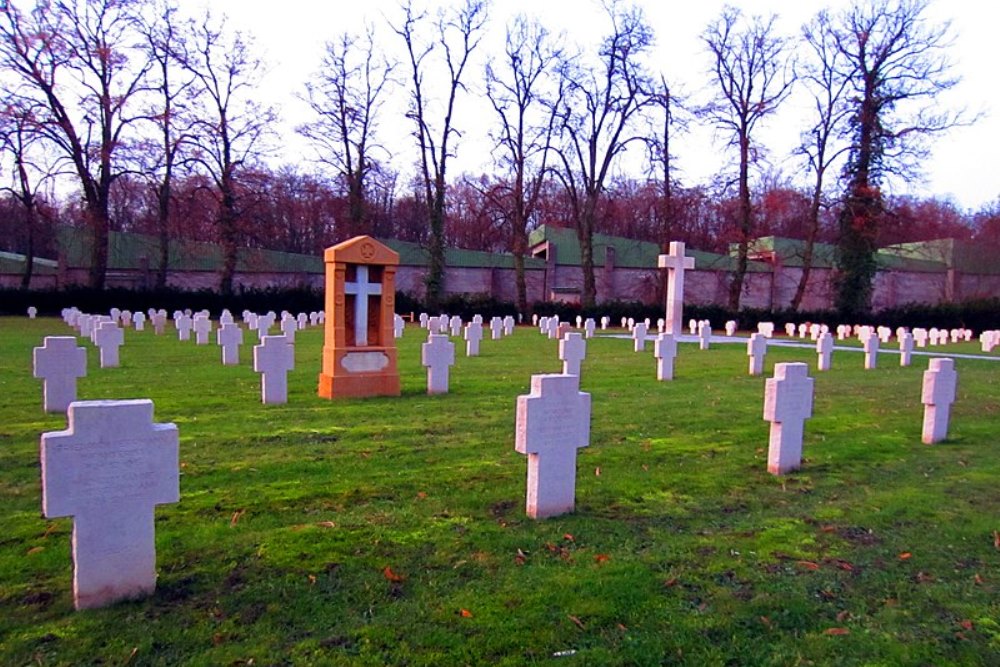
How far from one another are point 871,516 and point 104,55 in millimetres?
34875

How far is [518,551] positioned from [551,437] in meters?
0.89

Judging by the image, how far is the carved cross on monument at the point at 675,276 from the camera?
2612cm

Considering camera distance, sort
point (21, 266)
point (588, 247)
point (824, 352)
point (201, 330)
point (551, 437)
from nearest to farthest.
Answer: point (551, 437)
point (824, 352)
point (201, 330)
point (588, 247)
point (21, 266)

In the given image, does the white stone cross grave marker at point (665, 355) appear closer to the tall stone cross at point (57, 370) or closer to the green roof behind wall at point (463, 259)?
the tall stone cross at point (57, 370)

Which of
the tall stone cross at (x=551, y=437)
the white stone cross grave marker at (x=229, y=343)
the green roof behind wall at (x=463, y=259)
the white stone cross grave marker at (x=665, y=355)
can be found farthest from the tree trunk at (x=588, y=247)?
the tall stone cross at (x=551, y=437)

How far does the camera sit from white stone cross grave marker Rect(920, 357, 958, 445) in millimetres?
7605

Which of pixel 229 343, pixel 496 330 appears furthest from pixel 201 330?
pixel 496 330

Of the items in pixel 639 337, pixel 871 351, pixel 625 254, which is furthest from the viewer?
pixel 625 254

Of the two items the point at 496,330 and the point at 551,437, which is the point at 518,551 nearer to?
the point at 551,437

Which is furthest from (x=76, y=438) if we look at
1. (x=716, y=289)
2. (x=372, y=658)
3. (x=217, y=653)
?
(x=716, y=289)

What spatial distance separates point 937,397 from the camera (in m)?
7.64

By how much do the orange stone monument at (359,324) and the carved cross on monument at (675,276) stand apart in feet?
56.4

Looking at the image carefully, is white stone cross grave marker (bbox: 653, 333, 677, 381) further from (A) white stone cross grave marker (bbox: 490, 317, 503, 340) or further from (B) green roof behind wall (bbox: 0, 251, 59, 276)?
(B) green roof behind wall (bbox: 0, 251, 59, 276)

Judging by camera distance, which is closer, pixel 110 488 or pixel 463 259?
pixel 110 488
